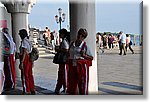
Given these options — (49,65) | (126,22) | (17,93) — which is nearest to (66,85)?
(49,65)

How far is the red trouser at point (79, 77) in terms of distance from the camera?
443 centimetres

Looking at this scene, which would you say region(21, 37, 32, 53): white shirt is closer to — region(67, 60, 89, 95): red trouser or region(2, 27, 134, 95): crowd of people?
region(2, 27, 134, 95): crowd of people

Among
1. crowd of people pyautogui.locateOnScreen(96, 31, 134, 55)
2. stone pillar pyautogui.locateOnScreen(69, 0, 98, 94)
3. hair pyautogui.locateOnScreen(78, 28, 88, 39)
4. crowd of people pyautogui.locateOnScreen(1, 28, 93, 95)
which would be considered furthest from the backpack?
crowd of people pyautogui.locateOnScreen(96, 31, 134, 55)

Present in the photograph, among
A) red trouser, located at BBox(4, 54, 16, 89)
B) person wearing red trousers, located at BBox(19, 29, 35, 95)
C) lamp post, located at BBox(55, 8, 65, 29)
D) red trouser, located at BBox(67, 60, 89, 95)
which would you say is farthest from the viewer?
red trouser, located at BBox(4, 54, 16, 89)

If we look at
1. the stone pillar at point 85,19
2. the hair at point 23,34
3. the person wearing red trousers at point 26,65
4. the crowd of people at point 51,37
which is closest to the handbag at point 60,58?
the crowd of people at point 51,37

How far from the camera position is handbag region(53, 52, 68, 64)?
4449 millimetres

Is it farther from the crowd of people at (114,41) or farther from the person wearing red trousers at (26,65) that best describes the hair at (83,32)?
the person wearing red trousers at (26,65)

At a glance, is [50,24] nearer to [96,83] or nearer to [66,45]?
[66,45]

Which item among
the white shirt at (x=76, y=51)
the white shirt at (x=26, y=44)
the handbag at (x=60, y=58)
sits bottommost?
the handbag at (x=60, y=58)

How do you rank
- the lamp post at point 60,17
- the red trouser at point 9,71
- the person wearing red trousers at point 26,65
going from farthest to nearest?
1. the red trouser at point 9,71
2. the person wearing red trousers at point 26,65
3. the lamp post at point 60,17

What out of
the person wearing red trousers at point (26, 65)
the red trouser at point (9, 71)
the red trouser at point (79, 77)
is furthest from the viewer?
the red trouser at point (9, 71)

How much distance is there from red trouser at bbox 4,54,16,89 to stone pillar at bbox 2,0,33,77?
0.07 m

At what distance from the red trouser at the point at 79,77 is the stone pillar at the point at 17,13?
695 millimetres

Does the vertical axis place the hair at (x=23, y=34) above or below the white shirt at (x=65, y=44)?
above
